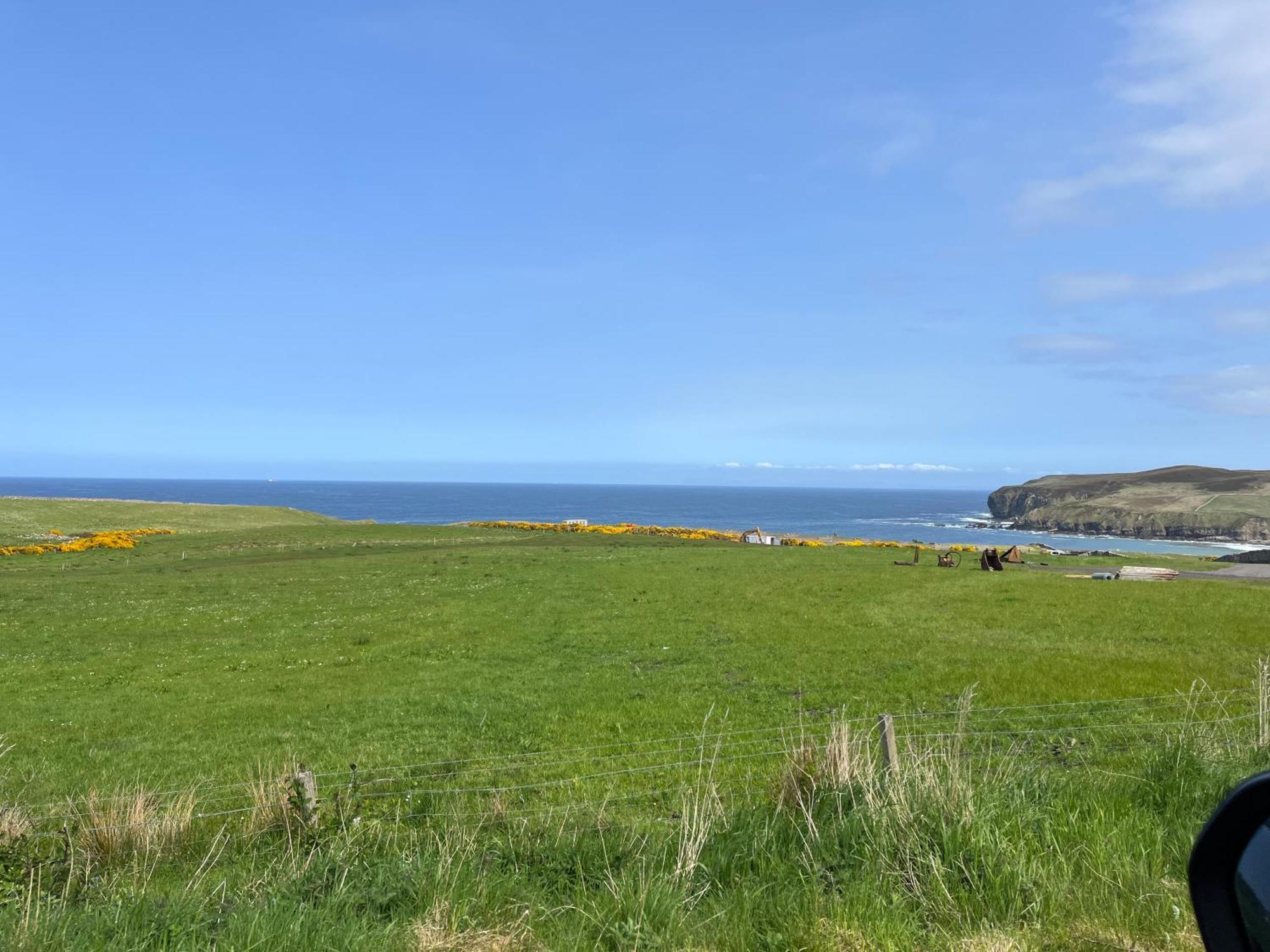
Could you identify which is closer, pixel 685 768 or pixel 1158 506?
pixel 685 768

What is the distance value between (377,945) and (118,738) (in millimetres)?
12497

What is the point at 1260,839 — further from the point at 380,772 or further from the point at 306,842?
the point at 380,772

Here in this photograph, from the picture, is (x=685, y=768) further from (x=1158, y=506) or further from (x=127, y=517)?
(x=1158, y=506)

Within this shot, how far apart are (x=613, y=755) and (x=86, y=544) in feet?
183

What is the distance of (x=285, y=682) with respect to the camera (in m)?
18.5

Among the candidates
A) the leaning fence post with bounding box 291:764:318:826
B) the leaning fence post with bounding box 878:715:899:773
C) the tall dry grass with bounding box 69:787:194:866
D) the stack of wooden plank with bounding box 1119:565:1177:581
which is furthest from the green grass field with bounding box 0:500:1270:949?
the stack of wooden plank with bounding box 1119:565:1177:581

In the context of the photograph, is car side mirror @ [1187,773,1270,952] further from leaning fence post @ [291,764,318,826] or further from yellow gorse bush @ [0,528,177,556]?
yellow gorse bush @ [0,528,177,556]

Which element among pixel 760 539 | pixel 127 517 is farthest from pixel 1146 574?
pixel 127 517

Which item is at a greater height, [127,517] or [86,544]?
[127,517]

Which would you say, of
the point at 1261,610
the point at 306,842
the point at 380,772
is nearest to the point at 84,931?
the point at 306,842

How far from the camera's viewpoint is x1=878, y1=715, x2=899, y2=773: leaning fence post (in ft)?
24.5

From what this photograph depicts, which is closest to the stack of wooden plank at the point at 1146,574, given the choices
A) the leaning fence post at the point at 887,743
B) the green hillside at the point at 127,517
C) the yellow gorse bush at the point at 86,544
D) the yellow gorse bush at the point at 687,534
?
the yellow gorse bush at the point at 687,534

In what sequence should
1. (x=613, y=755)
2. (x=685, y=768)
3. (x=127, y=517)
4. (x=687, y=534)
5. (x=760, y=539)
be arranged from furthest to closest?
(x=127, y=517) → (x=687, y=534) → (x=760, y=539) → (x=613, y=755) → (x=685, y=768)

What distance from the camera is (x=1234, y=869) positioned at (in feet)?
8.89
